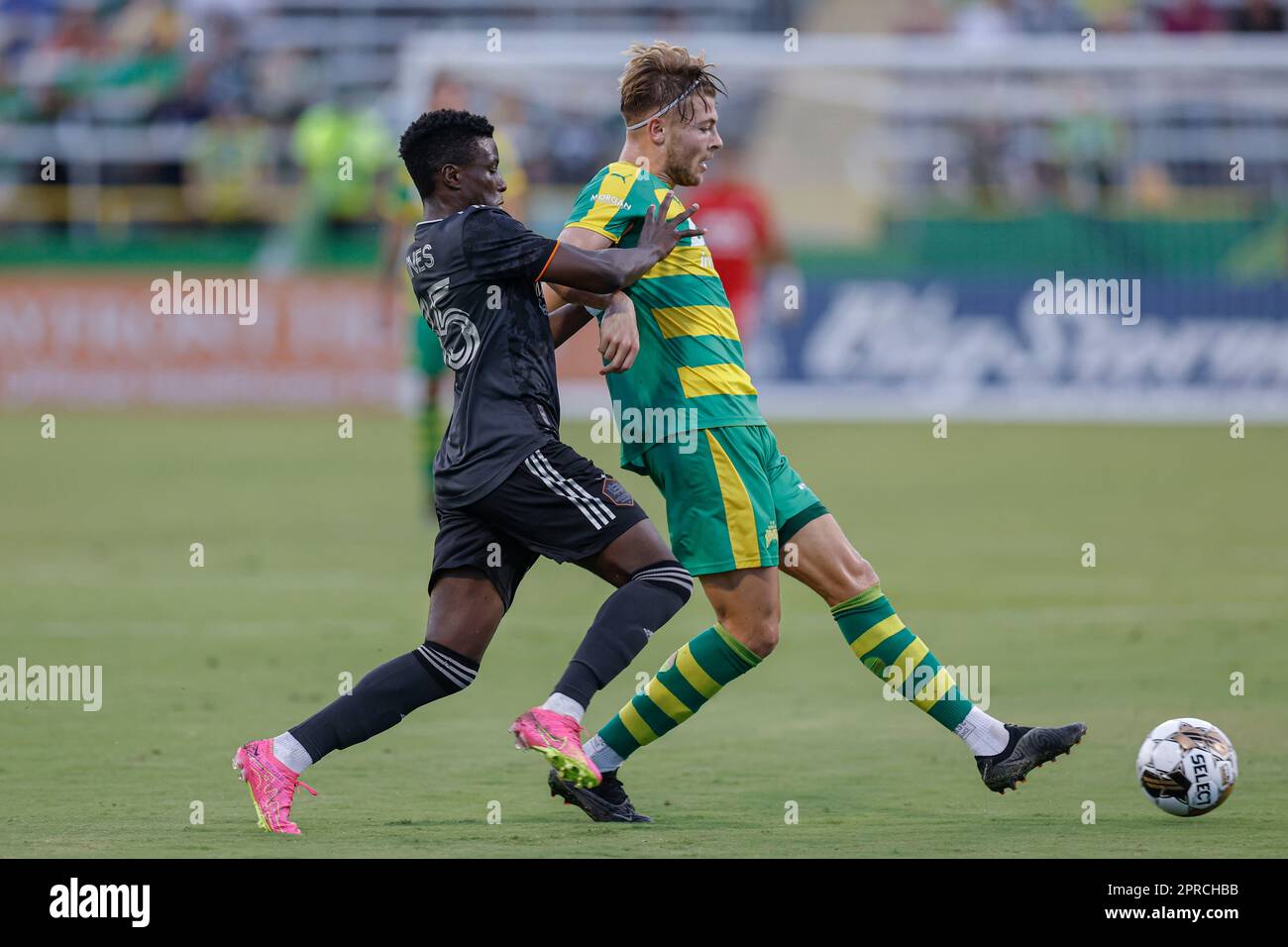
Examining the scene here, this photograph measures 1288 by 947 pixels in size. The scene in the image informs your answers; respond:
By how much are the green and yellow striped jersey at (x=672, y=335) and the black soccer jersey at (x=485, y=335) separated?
12.9 inches

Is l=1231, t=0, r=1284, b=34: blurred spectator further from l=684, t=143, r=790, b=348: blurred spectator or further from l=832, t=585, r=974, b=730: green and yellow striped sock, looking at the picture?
l=832, t=585, r=974, b=730: green and yellow striped sock

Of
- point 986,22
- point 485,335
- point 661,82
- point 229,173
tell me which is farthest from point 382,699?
point 986,22

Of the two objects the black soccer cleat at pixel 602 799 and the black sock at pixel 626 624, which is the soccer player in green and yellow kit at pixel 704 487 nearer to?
the black soccer cleat at pixel 602 799

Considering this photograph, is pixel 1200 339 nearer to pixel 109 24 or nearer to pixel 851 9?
pixel 851 9

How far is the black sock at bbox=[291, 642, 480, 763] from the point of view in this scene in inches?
231

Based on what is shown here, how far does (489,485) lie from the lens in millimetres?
5801

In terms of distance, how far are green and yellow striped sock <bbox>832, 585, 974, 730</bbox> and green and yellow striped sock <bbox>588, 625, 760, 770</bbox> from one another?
343 mm

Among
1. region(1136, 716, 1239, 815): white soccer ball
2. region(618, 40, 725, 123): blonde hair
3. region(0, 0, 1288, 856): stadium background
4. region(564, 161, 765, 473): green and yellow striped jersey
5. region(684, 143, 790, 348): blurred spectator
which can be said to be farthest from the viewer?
region(684, 143, 790, 348): blurred spectator

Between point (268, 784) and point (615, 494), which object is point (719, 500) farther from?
point (268, 784)

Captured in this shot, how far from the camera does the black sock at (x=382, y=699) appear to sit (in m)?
5.88

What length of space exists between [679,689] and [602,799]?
42 cm

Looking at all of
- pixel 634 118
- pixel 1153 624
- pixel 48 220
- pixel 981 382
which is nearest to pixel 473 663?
pixel 634 118

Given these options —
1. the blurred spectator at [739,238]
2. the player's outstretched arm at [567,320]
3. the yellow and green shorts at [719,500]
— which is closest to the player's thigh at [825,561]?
the yellow and green shorts at [719,500]

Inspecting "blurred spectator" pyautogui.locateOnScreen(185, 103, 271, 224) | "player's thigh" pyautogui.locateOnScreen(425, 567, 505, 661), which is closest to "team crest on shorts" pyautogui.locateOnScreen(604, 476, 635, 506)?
"player's thigh" pyautogui.locateOnScreen(425, 567, 505, 661)
